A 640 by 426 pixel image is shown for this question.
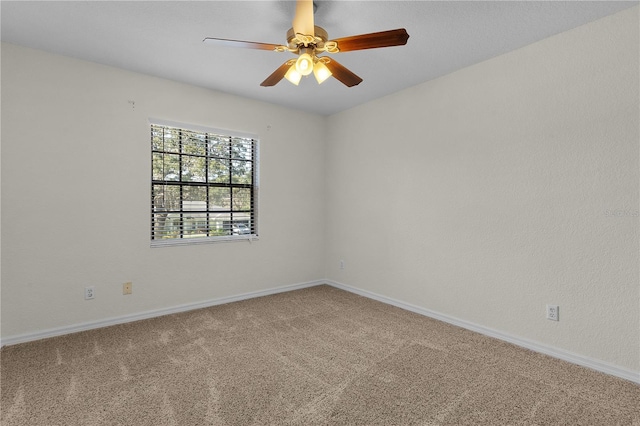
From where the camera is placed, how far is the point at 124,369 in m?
2.35

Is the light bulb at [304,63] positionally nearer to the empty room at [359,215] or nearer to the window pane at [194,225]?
the empty room at [359,215]

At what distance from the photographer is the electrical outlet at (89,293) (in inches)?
121

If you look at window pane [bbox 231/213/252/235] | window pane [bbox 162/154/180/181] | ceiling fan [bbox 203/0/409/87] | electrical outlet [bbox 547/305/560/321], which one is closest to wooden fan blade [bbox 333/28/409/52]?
ceiling fan [bbox 203/0/409/87]

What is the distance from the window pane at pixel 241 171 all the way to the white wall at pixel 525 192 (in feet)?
5.19

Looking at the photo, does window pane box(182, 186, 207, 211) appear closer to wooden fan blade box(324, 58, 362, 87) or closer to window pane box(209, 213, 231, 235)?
window pane box(209, 213, 231, 235)

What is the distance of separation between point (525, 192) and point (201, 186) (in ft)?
10.7

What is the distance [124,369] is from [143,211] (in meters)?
1.59

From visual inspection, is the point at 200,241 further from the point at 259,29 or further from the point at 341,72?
the point at 341,72

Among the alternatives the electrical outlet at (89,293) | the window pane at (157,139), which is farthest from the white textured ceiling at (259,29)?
the electrical outlet at (89,293)

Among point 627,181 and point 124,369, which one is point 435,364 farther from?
point 124,369

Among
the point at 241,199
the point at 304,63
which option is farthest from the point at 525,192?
the point at 241,199

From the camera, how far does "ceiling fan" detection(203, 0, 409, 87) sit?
6.08 ft

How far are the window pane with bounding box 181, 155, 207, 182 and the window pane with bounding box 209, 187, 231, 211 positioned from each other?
191mm

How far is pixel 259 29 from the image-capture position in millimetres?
2484
